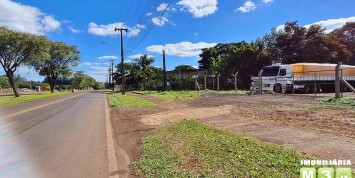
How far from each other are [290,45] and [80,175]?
41.0 metres

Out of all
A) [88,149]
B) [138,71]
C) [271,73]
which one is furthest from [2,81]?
[88,149]

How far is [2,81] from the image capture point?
127562 millimetres

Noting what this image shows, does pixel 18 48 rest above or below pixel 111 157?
above

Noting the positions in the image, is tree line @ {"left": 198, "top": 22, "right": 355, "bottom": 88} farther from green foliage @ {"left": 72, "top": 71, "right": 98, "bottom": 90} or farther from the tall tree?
green foliage @ {"left": 72, "top": 71, "right": 98, "bottom": 90}

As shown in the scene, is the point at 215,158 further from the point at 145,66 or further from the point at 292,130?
the point at 145,66

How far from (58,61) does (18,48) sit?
3095 cm

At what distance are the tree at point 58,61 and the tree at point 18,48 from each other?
23899 mm

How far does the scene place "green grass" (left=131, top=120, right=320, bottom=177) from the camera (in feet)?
15.5

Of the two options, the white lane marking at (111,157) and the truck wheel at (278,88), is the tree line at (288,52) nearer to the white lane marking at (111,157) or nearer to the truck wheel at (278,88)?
the truck wheel at (278,88)

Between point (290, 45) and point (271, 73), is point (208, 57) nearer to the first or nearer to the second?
point (290, 45)

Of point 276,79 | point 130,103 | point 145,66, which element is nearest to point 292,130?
point 130,103

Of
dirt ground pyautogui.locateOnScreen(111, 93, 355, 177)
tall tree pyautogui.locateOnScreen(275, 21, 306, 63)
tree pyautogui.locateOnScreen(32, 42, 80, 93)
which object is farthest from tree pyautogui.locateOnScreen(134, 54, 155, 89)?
dirt ground pyautogui.locateOnScreen(111, 93, 355, 177)

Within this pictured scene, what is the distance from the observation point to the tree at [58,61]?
6612cm

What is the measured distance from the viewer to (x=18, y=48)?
39562 mm
